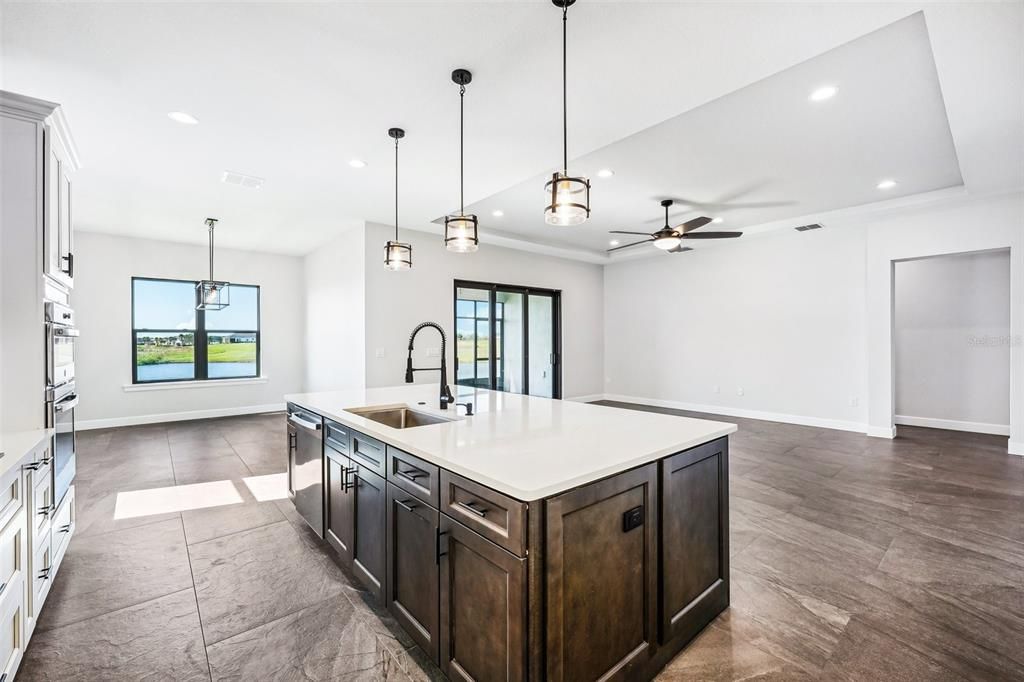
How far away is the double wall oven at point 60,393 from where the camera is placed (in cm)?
234

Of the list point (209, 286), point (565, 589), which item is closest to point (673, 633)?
point (565, 589)

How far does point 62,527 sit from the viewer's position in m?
2.52

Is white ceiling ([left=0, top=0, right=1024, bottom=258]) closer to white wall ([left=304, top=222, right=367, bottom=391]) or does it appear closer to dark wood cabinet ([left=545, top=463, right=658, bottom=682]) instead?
white wall ([left=304, top=222, right=367, bottom=391])

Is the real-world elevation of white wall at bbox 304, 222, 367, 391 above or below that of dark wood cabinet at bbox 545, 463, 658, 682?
above

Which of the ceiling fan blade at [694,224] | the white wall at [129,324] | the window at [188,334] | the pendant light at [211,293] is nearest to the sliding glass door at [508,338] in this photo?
the ceiling fan blade at [694,224]

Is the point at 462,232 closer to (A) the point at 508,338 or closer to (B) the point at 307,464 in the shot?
(B) the point at 307,464

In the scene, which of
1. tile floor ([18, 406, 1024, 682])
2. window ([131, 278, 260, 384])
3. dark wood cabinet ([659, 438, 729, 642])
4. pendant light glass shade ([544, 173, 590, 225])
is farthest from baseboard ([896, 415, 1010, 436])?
window ([131, 278, 260, 384])

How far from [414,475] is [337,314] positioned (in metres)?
5.54

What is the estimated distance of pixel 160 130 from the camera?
10.8ft

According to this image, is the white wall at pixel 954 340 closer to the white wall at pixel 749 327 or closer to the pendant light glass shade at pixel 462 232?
the white wall at pixel 749 327

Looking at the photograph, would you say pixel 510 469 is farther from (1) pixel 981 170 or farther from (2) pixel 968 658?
(1) pixel 981 170

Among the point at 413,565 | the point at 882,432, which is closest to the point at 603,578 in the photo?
the point at 413,565

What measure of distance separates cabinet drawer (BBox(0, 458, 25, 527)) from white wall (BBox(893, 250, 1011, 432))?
26.8ft

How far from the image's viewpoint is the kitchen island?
1332mm
